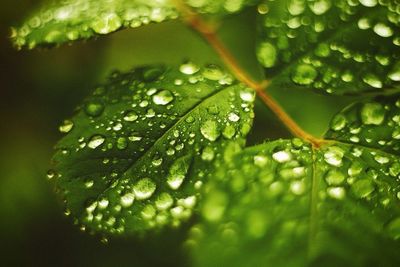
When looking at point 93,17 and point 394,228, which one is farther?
point 93,17

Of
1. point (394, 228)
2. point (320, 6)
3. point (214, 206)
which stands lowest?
point (394, 228)

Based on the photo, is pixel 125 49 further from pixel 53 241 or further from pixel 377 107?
pixel 377 107

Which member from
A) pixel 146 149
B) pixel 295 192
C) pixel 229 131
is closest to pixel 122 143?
pixel 146 149

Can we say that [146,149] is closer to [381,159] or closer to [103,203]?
[103,203]

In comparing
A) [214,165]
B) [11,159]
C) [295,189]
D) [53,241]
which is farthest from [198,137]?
[11,159]

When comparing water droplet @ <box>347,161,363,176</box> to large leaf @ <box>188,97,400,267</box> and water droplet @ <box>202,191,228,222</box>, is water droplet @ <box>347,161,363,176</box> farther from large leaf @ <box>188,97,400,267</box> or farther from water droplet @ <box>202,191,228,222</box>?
water droplet @ <box>202,191,228,222</box>

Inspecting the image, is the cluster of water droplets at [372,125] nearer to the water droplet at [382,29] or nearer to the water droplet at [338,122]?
the water droplet at [338,122]

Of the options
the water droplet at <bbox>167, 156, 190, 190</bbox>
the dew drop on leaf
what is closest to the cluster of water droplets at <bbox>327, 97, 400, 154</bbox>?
the water droplet at <bbox>167, 156, 190, 190</bbox>

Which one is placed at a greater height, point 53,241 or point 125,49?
point 125,49

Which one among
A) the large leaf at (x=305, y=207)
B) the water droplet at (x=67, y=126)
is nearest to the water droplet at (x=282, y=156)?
the large leaf at (x=305, y=207)
